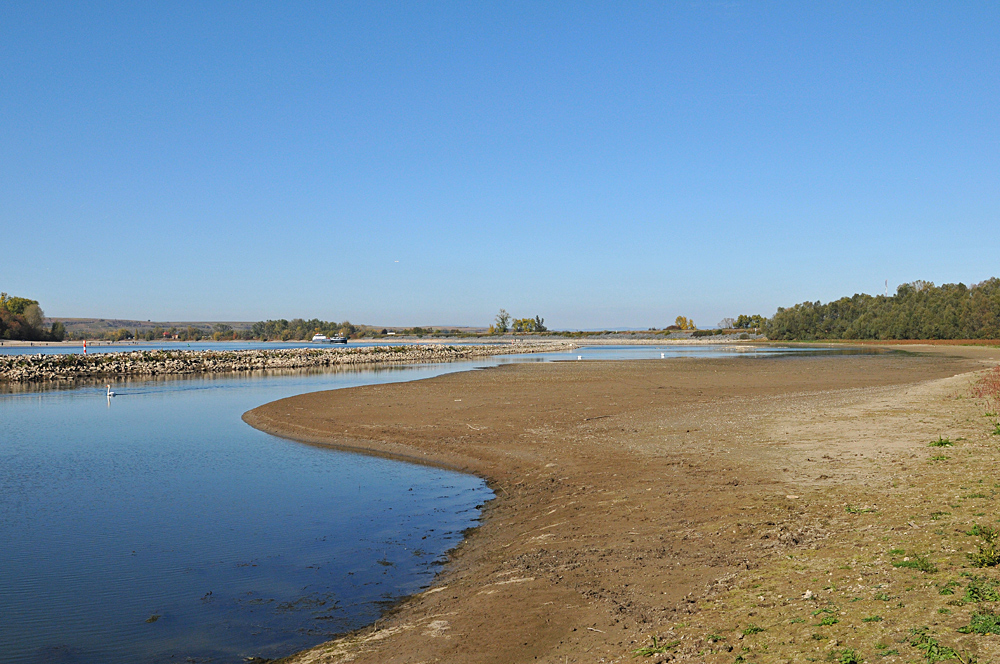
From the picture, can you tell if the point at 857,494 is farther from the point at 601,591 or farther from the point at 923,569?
the point at 601,591

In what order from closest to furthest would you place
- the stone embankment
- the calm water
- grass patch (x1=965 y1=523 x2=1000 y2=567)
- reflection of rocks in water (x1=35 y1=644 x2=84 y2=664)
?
grass patch (x1=965 y1=523 x2=1000 y2=567) < reflection of rocks in water (x1=35 y1=644 x2=84 y2=664) < the calm water < the stone embankment

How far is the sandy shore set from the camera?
558 centimetres

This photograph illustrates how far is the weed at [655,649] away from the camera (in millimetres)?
5441

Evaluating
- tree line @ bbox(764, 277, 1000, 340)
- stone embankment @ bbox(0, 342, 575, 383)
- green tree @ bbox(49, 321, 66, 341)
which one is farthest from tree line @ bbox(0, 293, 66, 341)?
tree line @ bbox(764, 277, 1000, 340)

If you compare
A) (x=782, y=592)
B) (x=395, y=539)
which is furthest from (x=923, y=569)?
(x=395, y=539)

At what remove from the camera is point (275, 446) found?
2019 cm

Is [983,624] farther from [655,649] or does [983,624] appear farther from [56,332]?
[56,332]

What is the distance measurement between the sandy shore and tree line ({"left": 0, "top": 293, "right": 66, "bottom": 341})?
117635 mm

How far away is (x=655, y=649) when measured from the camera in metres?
5.50

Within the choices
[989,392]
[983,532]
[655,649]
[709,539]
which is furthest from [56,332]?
[983,532]

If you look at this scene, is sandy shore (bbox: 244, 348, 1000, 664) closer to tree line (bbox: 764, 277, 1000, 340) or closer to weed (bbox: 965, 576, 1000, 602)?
weed (bbox: 965, 576, 1000, 602)

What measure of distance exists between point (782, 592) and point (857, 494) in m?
3.98

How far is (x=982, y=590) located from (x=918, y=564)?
88cm

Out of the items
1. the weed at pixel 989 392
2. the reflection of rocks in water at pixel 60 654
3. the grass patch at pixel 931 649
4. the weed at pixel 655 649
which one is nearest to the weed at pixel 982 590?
the grass patch at pixel 931 649
